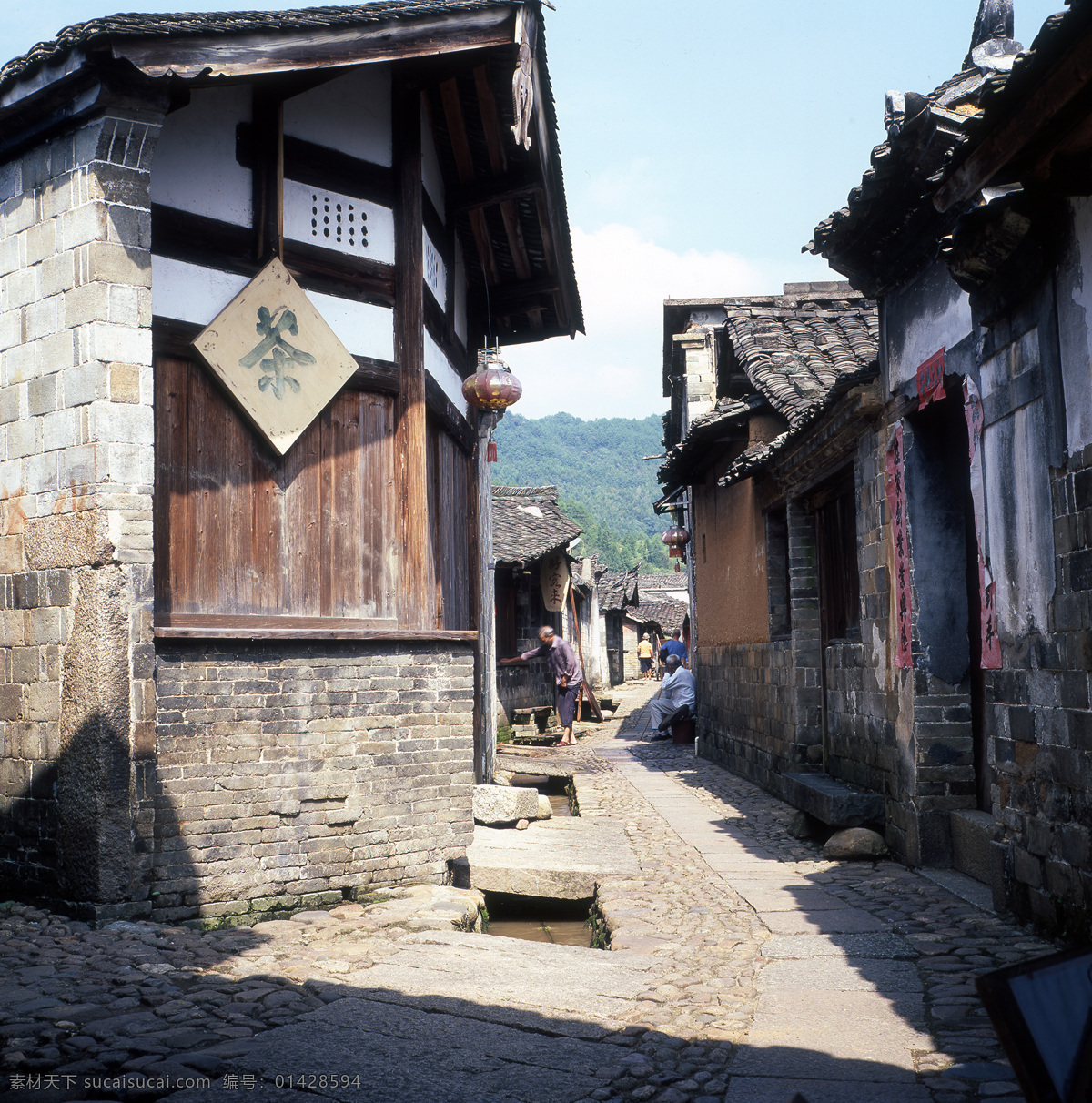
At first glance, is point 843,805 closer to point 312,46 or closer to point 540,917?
point 540,917

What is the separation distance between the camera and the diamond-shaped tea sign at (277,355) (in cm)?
607

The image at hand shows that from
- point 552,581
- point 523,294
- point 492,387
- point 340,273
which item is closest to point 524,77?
point 340,273

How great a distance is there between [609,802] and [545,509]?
15.8 metres

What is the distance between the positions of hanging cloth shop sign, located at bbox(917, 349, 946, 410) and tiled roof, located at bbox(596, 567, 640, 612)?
→ 85.9 ft

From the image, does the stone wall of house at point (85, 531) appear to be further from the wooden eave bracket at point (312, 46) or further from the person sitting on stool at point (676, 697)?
the person sitting on stool at point (676, 697)

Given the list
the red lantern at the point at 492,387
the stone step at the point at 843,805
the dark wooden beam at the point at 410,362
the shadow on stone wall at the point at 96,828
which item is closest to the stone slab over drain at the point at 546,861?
the stone step at the point at 843,805

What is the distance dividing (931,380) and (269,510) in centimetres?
409

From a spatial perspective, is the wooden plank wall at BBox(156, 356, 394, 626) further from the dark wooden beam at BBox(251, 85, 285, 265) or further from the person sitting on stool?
the person sitting on stool

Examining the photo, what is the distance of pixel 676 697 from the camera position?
54.9ft

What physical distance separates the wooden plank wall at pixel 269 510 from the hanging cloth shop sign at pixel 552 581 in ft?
50.0

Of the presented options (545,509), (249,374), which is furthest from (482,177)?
(545,509)

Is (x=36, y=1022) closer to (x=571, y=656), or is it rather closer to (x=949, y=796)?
(x=949, y=796)

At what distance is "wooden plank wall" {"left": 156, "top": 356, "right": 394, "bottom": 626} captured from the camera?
589cm

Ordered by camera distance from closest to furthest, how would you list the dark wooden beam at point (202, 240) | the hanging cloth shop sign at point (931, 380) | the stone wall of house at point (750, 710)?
the dark wooden beam at point (202, 240) → the hanging cloth shop sign at point (931, 380) → the stone wall of house at point (750, 710)
